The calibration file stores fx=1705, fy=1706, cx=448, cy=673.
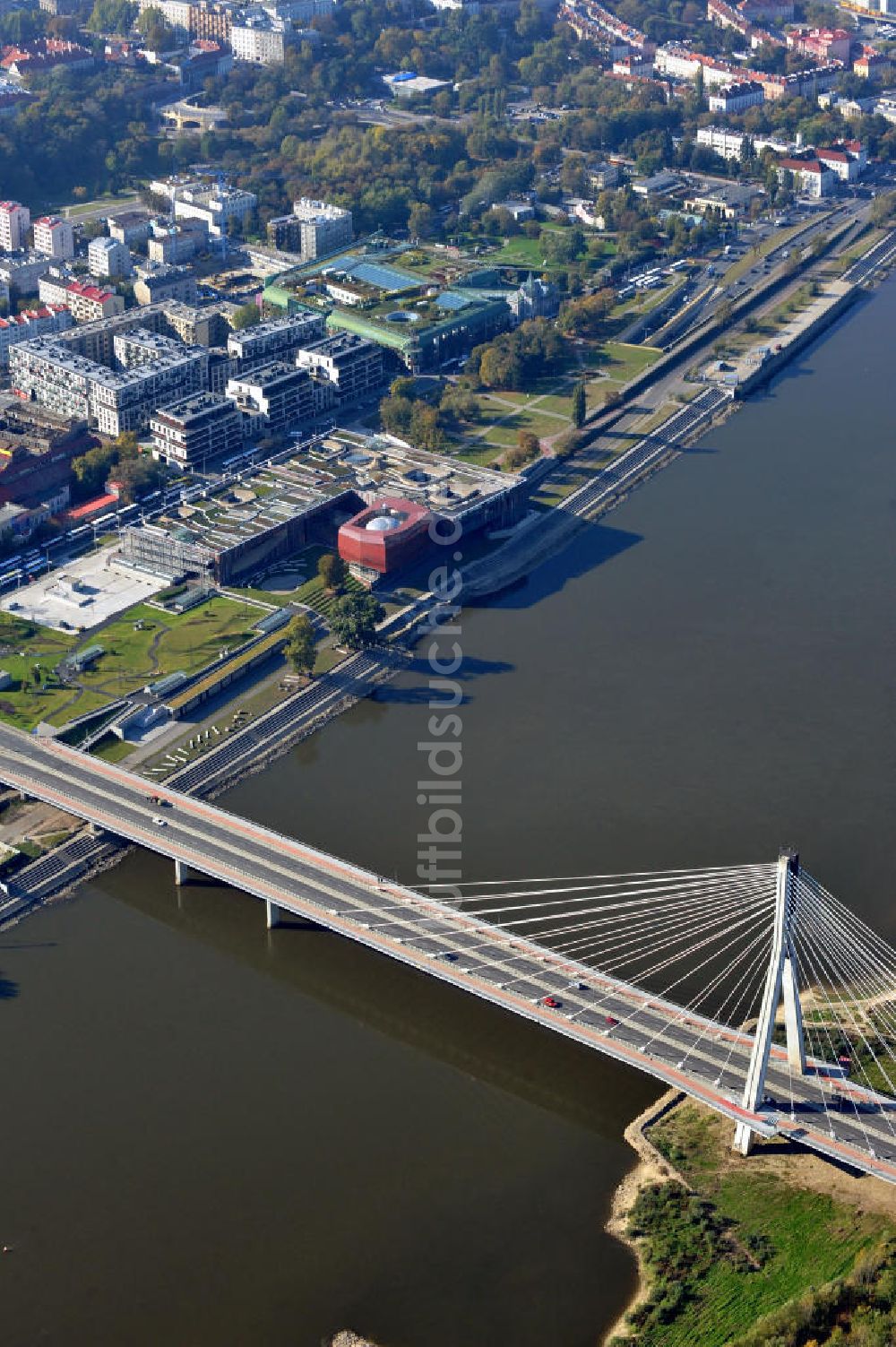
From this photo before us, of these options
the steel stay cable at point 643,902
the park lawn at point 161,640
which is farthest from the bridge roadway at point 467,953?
the park lawn at point 161,640

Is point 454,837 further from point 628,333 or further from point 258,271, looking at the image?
point 258,271

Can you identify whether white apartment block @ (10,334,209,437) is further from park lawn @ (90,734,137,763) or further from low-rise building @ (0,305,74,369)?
park lawn @ (90,734,137,763)

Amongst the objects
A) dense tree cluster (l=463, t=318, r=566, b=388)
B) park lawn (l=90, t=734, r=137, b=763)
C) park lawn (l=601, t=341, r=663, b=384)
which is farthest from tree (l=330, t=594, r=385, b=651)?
park lawn (l=601, t=341, r=663, b=384)

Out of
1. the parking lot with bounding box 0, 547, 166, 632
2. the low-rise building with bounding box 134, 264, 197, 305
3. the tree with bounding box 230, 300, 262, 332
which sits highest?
the low-rise building with bounding box 134, 264, 197, 305

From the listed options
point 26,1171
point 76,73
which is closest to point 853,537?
point 26,1171

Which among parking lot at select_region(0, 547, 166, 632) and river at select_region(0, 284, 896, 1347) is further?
parking lot at select_region(0, 547, 166, 632)

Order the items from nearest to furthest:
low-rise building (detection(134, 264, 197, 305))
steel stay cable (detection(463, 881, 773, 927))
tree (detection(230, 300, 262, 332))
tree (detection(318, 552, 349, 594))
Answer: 1. steel stay cable (detection(463, 881, 773, 927))
2. tree (detection(318, 552, 349, 594))
3. tree (detection(230, 300, 262, 332))
4. low-rise building (detection(134, 264, 197, 305))
